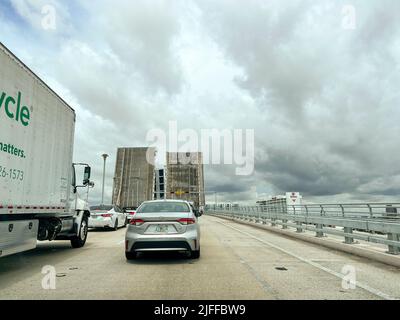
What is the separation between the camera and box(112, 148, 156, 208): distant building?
146ft

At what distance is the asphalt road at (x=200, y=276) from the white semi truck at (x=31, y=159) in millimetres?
875

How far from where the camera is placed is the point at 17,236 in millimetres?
7031

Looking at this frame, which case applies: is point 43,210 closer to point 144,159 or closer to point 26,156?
point 26,156

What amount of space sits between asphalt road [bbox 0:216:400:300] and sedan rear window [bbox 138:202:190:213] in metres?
1.19

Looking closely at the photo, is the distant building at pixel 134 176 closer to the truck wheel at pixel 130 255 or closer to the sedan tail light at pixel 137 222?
the truck wheel at pixel 130 255

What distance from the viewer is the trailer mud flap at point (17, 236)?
6.51 m

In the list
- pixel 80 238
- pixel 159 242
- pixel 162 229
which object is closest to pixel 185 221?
pixel 162 229

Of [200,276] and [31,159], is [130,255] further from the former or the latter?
[31,159]

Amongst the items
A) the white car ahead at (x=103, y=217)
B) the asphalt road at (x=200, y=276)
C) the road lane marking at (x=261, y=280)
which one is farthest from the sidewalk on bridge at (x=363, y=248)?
the white car ahead at (x=103, y=217)

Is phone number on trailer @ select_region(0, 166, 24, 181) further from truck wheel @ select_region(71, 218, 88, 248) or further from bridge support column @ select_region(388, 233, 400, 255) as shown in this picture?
bridge support column @ select_region(388, 233, 400, 255)

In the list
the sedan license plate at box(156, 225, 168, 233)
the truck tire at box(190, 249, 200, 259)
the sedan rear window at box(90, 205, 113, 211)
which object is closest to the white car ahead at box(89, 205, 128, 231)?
the sedan rear window at box(90, 205, 113, 211)

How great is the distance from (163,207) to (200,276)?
2579 mm

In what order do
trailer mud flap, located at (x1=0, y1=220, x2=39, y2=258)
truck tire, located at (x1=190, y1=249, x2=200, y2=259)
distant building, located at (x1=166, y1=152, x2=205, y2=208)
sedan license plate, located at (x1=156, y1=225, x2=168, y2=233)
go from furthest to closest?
distant building, located at (x1=166, y1=152, x2=205, y2=208), truck tire, located at (x1=190, y1=249, x2=200, y2=259), sedan license plate, located at (x1=156, y1=225, x2=168, y2=233), trailer mud flap, located at (x1=0, y1=220, x2=39, y2=258)
